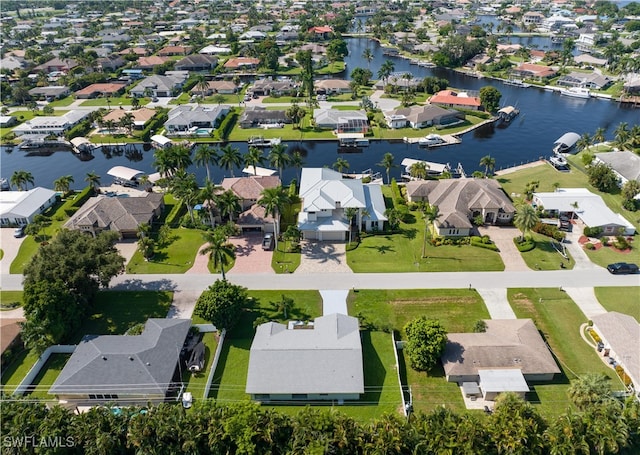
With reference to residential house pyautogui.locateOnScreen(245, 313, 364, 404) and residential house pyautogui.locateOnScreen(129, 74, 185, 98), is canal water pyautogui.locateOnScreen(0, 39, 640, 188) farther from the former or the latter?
residential house pyautogui.locateOnScreen(245, 313, 364, 404)

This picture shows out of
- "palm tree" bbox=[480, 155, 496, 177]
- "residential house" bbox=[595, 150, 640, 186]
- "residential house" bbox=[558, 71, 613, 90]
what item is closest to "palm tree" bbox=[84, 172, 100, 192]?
"palm tree" bbox=[480, 155, 496, 177]

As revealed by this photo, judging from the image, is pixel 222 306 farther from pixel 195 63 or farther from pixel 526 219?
pixel 195 63

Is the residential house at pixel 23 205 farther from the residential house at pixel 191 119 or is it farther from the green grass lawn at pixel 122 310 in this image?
the residential house at pixel 191 119

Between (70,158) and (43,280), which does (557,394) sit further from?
(70,158)

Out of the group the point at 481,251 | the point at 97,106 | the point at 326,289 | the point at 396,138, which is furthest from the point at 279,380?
the point at 97,106

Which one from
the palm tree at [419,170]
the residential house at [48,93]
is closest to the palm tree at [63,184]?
the palm tree at [419,170]

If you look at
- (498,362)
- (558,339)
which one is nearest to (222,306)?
(498,362)
